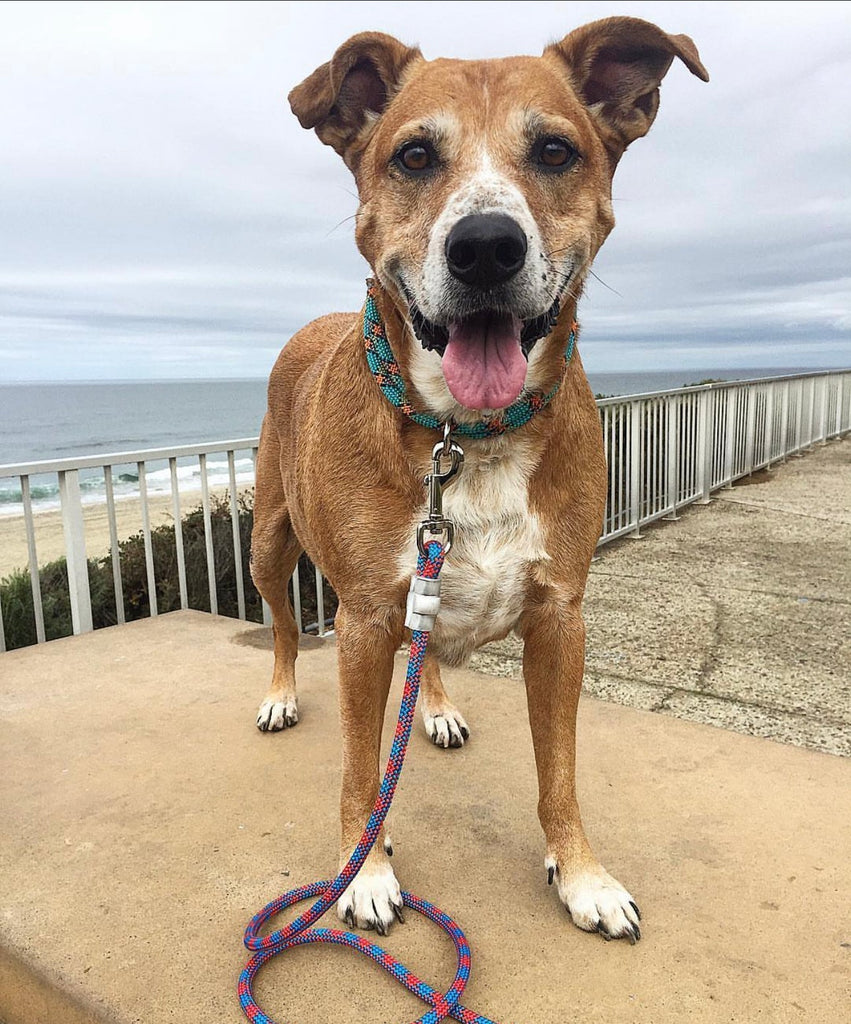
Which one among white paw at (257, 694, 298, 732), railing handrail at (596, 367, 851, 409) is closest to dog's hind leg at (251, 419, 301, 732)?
white paw at (257, 694, 298, 732)

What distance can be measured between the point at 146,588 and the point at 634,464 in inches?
170

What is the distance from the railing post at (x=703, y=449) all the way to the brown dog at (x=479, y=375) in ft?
23.0

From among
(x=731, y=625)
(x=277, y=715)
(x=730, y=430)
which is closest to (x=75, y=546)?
(x=277, y=715)

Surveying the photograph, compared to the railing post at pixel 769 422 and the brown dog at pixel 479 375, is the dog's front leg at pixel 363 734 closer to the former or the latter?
the brown dog at pixel 479 375

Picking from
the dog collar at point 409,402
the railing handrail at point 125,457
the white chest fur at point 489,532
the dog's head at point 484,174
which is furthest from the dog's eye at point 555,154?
the railing handrail at point 125,457

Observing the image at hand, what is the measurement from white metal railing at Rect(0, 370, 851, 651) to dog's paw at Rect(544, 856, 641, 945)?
2394 mm

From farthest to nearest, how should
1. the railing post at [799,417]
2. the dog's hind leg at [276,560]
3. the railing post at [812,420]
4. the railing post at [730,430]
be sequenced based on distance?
the railing post at [812,420] < the railing post at [799,417] < the railing post at [730,430] < the dog's hind leg at [276,560]

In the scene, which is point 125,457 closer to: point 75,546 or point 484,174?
point 75,546

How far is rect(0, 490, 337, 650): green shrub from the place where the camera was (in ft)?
17.1

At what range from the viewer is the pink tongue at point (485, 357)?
175 centimetres

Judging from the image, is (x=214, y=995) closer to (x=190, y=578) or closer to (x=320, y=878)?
(x=320, y=878)

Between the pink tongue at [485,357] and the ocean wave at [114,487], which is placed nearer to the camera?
the pink tongue at [485,357]

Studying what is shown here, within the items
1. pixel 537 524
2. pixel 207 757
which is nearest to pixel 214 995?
pixel 207 757

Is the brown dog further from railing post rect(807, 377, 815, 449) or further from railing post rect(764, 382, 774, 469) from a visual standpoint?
railing post rect(807, 377, 815, 449)
